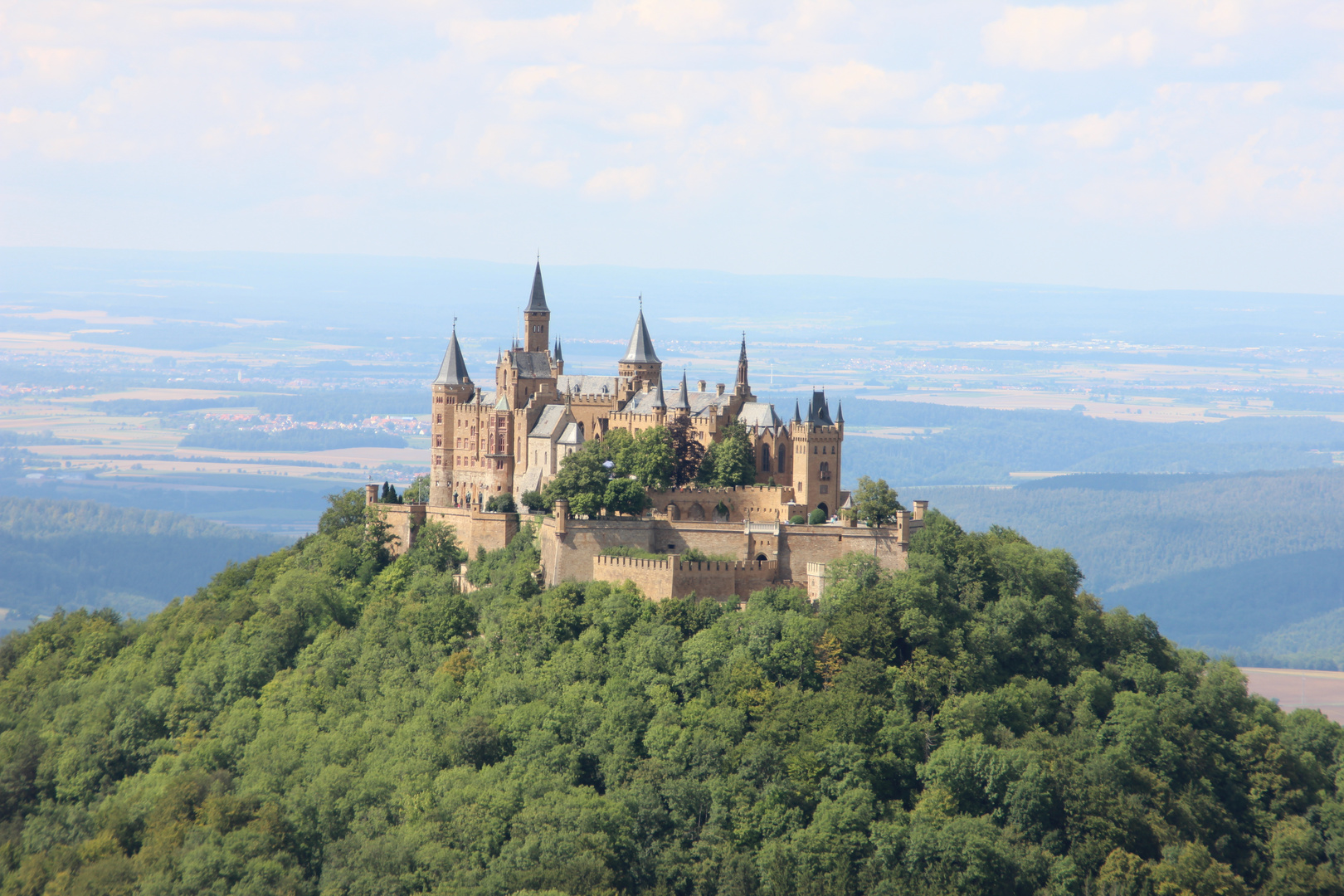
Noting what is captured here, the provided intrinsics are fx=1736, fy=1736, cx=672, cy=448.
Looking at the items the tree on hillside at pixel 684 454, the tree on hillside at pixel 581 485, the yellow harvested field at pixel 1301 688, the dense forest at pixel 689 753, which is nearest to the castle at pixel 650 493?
the tree on hillside at pixel 684 454

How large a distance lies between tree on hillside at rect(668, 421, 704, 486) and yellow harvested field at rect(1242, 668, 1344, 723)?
9865 cm

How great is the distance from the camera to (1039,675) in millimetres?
74875

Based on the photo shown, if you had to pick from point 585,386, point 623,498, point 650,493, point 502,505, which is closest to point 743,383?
point 585,386

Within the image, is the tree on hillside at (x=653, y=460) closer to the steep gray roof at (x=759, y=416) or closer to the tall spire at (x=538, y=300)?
the steep gray roof at (x=759, y=416)

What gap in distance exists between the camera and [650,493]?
82.9 meters

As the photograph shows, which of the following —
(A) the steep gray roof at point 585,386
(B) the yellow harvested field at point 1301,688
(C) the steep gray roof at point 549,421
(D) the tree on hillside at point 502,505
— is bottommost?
(B) the yellow harvested field at point 1301,688

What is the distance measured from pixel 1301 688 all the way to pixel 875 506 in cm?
12426

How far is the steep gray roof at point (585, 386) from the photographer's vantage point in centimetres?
9100

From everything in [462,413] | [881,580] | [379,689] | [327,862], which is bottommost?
[327,862]

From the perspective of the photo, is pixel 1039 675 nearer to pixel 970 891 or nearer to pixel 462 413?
pixel 970 891

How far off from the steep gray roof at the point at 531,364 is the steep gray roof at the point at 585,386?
2.77 feet

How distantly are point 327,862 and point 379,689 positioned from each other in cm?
1105

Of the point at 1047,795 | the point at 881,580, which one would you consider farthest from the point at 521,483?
the point at 1047,795

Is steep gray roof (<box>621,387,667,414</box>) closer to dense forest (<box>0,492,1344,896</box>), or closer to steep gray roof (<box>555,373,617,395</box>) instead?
steep gray roof (<box>555,373,617,395</box>)
